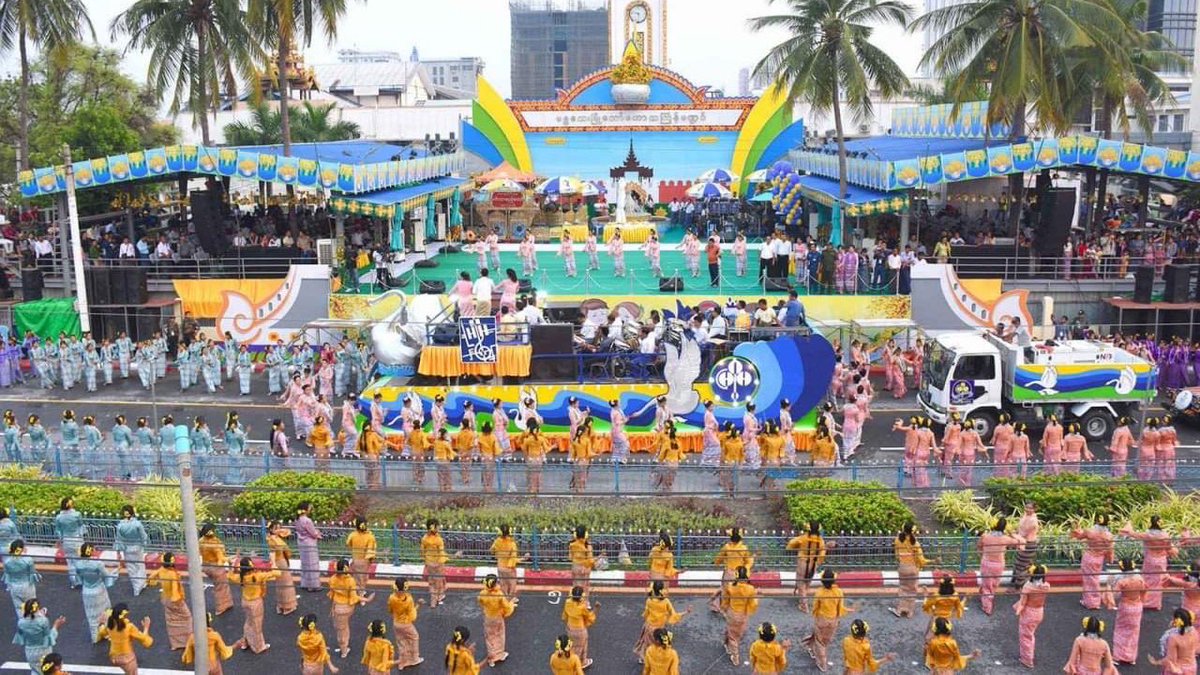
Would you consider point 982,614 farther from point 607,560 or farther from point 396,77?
point 396,77

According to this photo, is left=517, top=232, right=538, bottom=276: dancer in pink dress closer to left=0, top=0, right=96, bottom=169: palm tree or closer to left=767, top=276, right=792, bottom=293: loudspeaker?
left=767, top=276, right=792, bottom=293: loudspeaker

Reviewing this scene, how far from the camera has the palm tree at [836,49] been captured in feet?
94.6

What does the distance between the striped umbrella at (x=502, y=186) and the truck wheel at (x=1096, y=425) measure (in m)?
22.7

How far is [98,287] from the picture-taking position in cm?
2733

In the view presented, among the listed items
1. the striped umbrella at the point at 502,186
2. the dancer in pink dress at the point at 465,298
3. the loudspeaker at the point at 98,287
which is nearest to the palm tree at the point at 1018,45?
the dancer in pink dress at the point at 465,298

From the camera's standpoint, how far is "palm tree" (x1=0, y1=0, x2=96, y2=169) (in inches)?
1258

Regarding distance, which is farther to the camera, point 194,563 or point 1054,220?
point 1054,220

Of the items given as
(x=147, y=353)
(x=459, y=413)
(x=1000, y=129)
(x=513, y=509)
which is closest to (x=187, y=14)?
(x=147, y=353)

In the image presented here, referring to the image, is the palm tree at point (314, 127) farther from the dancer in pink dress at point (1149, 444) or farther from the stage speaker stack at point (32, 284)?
the dancer in pink dress at point (1149, 444)

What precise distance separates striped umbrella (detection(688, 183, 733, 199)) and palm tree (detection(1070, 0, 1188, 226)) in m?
11.3

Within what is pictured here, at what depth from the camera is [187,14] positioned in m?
31.3

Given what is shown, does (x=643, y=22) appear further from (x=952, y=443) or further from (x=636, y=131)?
(x=952, y=443)

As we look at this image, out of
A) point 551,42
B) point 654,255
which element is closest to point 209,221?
point 654,255

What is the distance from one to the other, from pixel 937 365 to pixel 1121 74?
43.3 feet
